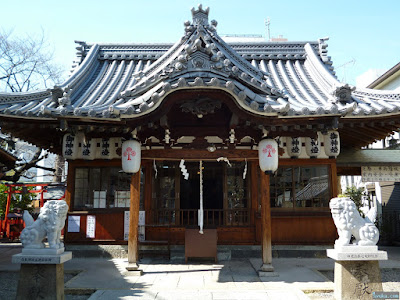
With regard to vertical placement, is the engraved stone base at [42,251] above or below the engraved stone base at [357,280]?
above

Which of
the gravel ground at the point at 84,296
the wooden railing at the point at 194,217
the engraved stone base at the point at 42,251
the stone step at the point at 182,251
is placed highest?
the wooden railing at the point at 194,217

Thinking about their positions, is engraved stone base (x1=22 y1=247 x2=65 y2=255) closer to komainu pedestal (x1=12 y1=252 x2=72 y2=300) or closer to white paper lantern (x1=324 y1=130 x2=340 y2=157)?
komainu pedestal (x1=12 y1=252 x2=72 y2=300)

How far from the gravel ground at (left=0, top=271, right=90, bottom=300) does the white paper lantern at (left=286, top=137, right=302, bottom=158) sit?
283 inches

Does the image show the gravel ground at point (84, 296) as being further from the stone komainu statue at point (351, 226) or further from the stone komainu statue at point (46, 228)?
the stone komainu statue at point (46, 228)

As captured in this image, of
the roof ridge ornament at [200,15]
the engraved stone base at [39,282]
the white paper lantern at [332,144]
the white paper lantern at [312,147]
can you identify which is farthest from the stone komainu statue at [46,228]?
the white paper lantern at [332,144]

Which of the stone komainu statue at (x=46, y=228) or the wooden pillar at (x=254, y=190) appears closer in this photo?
the stone komainu statue at (x=46, y=228)

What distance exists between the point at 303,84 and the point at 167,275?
27.4 ft

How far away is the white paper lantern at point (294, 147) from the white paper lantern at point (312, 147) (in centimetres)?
27

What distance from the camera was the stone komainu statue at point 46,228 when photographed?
623 cm

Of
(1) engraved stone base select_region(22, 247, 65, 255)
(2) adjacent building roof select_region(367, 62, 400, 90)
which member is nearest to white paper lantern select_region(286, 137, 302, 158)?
(1) engraved stone base select_region(22, 247, 65, 255)

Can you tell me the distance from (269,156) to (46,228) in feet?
17.5

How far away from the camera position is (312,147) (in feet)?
34.9

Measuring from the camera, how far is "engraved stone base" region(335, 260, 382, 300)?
245 inches

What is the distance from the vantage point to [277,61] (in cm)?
1389
